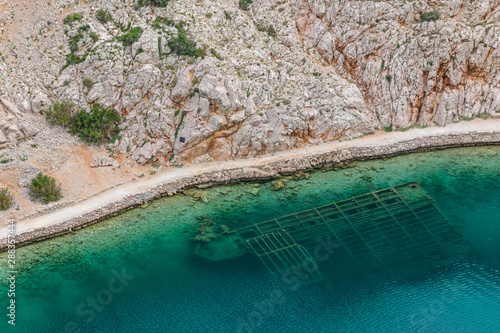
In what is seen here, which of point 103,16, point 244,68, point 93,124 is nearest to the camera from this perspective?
point 93,124

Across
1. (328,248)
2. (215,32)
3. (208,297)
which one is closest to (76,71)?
(215,32)

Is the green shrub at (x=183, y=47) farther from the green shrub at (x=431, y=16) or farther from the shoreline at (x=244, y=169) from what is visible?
the green shrub at (x=431, y=16)

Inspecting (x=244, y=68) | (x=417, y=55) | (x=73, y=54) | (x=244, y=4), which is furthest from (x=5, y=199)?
(x=417, y=55)

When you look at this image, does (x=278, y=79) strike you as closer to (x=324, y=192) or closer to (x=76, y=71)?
(x=324, y=192)

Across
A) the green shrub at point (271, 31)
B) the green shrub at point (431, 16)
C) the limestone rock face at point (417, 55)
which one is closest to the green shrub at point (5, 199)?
the green shrub at point (271, 31)

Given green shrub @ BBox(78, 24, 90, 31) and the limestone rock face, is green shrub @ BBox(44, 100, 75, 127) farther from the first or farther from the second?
the limestone rock face

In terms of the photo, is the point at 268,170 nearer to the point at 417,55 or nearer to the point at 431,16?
the point at 417,55
